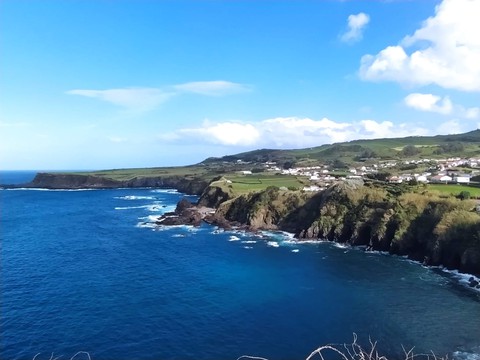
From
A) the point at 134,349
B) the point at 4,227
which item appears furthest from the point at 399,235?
the point at 4,227

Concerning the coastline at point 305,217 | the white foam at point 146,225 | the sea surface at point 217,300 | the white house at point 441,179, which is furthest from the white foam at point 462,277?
the white foam at point 146,225

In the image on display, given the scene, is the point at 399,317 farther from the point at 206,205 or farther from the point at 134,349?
the point at 206,205

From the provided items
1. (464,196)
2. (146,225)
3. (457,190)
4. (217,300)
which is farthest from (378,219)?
(146,225)

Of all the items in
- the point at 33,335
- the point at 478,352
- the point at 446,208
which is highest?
the point at 446,208

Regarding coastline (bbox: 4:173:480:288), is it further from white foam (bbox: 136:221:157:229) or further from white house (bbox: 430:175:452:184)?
white house (bbox: 430:175:452:184)

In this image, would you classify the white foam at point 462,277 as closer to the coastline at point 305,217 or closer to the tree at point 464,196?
the coastline at point 305,217

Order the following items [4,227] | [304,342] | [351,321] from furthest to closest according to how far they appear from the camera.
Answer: [4,227], [351,321], [304,342]

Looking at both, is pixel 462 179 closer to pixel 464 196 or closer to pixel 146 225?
pixel 464 196
